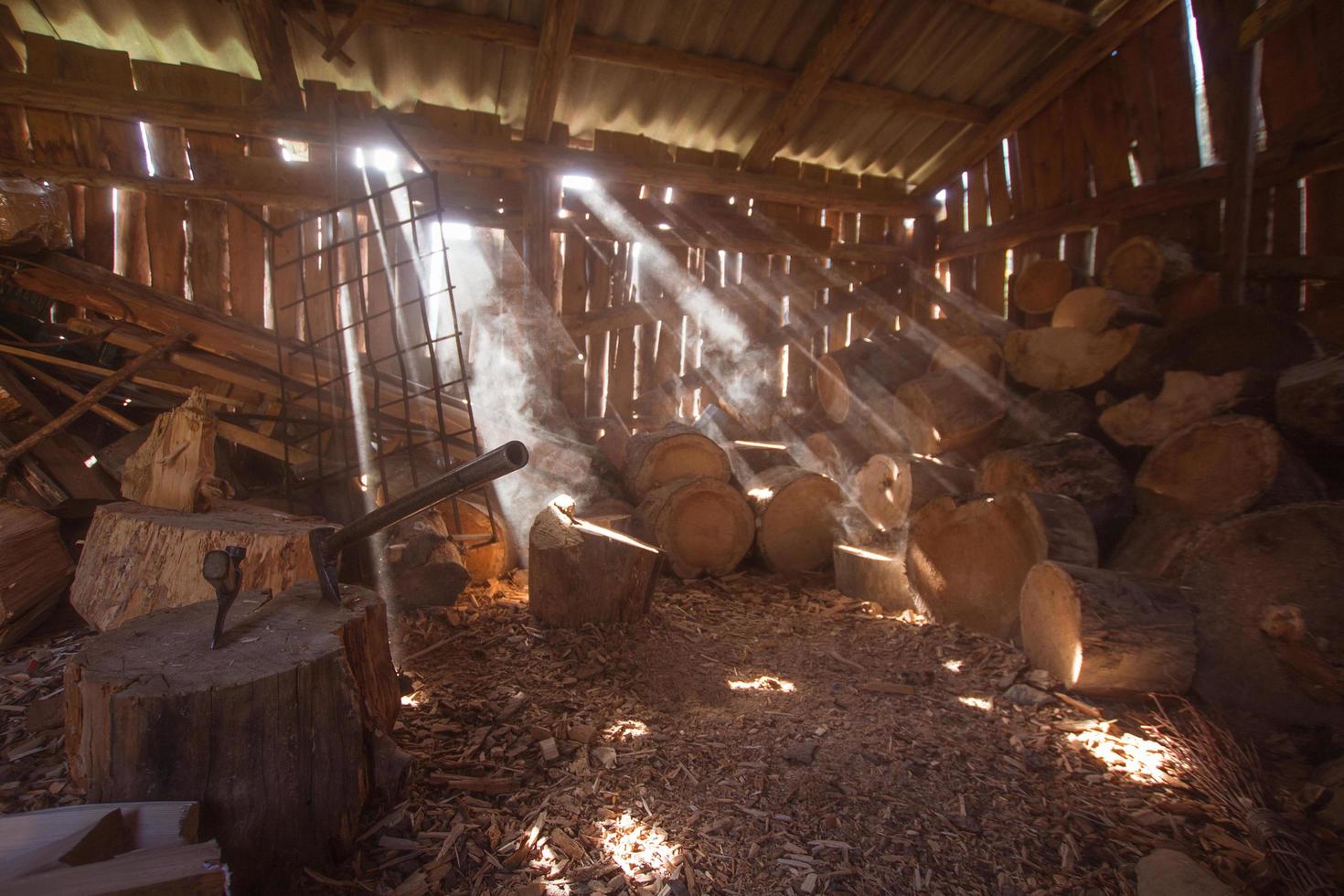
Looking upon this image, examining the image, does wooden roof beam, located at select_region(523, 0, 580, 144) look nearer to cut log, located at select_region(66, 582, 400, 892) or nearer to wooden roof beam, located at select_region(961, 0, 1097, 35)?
wooden roof beam, located at select_region(961, 0, 1097, 35)

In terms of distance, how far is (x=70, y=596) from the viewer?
3277mm

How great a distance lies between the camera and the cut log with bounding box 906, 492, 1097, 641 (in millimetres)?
3367

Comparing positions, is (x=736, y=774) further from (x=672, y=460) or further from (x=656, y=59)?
(x=656, y=59)

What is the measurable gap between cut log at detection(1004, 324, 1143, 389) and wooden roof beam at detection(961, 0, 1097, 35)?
2.58m

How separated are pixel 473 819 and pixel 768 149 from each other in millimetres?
5716

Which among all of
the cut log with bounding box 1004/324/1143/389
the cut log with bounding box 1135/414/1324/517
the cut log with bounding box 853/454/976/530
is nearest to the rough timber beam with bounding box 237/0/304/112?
the cut log with bounding box 853/454/976/530

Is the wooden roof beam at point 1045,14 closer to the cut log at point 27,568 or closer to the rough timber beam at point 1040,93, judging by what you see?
the rough timber beam at point 1040,93

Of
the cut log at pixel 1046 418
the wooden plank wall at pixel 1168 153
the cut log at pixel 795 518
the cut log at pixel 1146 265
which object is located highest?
the wooden plank wall at pixel 1168 153

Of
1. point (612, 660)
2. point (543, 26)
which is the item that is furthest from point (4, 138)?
point (612, 660)

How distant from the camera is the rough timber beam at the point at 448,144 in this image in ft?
14.6

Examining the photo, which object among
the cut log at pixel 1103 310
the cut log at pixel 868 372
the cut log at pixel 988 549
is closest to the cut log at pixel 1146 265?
the cut log at pixel 1103 310

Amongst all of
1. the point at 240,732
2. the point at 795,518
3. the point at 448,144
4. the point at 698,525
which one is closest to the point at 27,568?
the point at 240,732

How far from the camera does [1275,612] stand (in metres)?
2.52

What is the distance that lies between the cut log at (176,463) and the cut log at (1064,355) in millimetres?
4913
